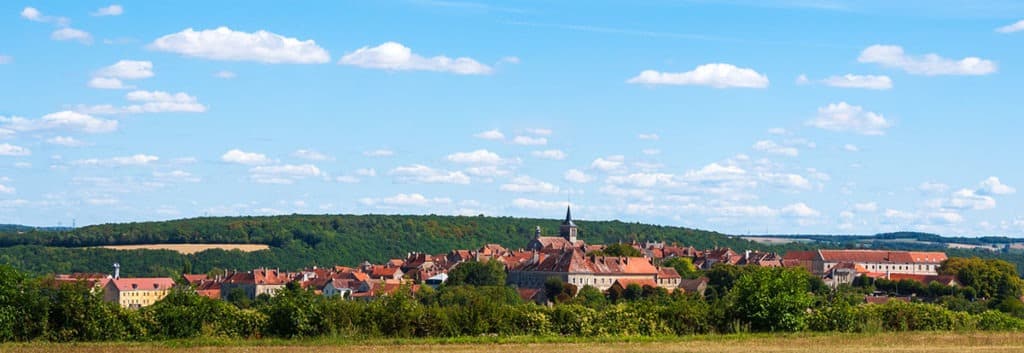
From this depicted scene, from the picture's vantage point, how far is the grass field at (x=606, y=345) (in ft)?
107

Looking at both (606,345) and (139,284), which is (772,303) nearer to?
(606,345)

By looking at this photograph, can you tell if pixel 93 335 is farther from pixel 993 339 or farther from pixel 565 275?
pixel 565 275

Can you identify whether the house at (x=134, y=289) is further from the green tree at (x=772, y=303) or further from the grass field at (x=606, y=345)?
the grass field at (x=606, y=345)

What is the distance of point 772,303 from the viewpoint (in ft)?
128

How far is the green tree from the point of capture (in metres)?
39.1

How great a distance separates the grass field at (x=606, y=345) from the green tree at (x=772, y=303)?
7.06 ft

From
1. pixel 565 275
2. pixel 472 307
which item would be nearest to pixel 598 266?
pixel 565 275

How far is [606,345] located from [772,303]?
6537 millimetres

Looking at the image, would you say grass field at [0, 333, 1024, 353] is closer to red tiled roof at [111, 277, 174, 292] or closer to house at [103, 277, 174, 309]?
house at [103, 277, 174, 309]

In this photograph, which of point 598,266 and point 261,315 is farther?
point 598,266

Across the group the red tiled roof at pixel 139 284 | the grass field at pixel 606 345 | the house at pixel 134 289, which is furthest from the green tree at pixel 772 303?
the red tiled roof at pixel 139 284

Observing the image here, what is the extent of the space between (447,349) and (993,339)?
43.5 feet

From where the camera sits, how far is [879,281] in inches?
6909

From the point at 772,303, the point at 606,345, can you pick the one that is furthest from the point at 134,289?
the point at 606,345
